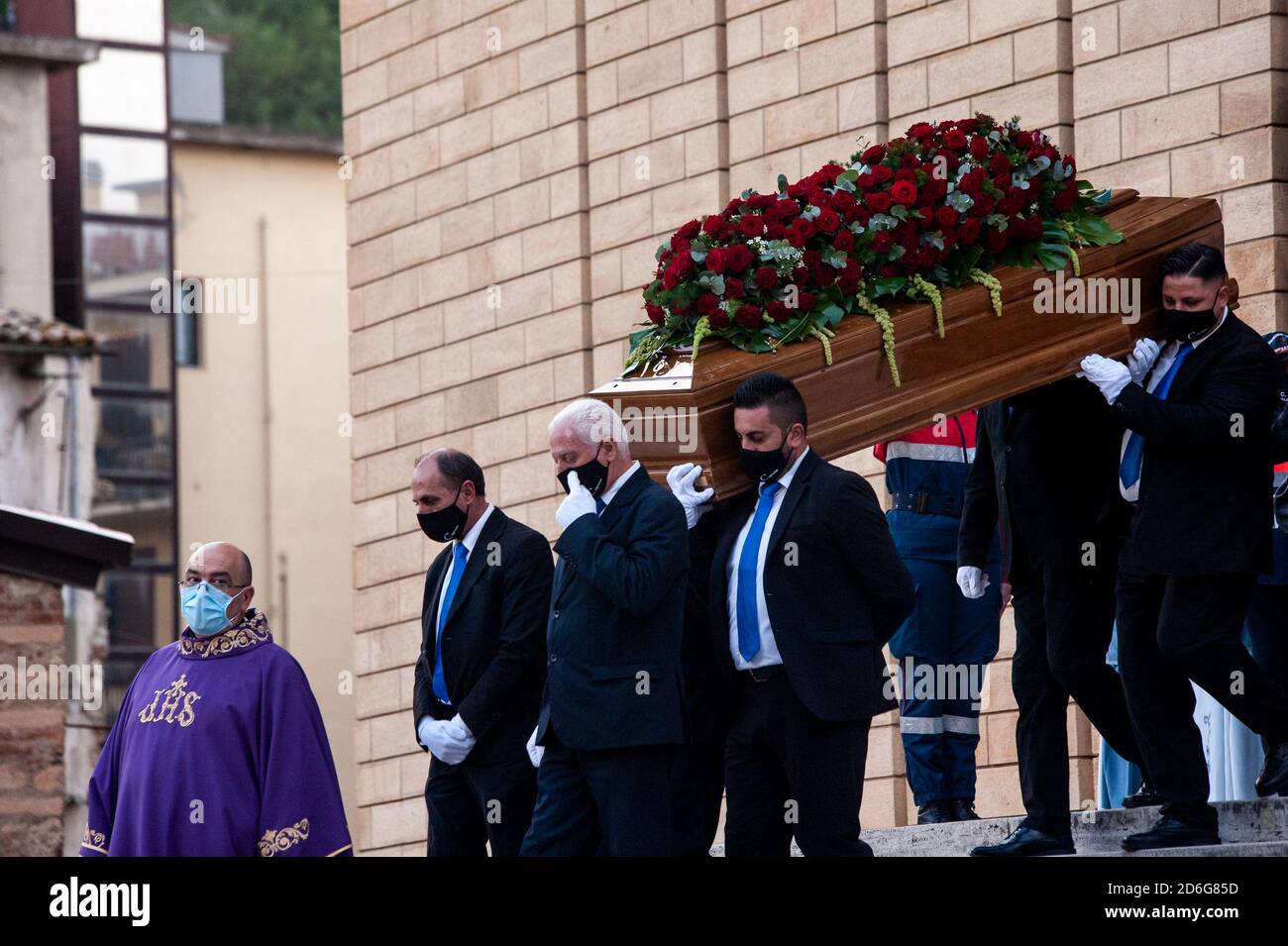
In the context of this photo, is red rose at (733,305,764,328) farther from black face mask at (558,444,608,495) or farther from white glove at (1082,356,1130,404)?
white glove at (1082,356,1130,404)

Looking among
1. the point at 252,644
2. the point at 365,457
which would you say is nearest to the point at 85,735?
the point at 365,457

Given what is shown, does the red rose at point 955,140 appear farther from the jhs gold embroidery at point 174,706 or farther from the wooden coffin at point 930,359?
the jhs gold embroidery at point 174,706

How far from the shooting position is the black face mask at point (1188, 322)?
26.0 feet

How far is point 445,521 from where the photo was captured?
859 cm

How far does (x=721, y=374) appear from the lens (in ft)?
26.7

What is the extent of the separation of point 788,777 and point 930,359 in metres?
1.63

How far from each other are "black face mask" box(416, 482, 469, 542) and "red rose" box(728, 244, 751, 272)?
3.86ft

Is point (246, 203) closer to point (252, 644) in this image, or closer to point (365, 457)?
point (365, 457)

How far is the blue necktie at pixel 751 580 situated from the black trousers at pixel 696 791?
59 cm

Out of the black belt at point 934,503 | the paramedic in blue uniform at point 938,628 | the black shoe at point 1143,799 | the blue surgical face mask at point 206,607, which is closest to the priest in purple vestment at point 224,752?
the blue surgical face mask at point 206,607

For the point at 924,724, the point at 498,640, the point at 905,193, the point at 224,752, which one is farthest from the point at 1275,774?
the point at 224,752

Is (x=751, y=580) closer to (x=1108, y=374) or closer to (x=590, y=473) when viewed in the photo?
(x=590, y=473)

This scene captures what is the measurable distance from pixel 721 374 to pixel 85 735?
12317 mm

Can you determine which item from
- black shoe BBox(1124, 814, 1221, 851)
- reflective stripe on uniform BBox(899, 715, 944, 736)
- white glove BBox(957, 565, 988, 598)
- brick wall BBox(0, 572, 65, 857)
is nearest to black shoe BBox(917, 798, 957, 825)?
reflective stripe on uniform BBox(899, 715, 944, 736)
